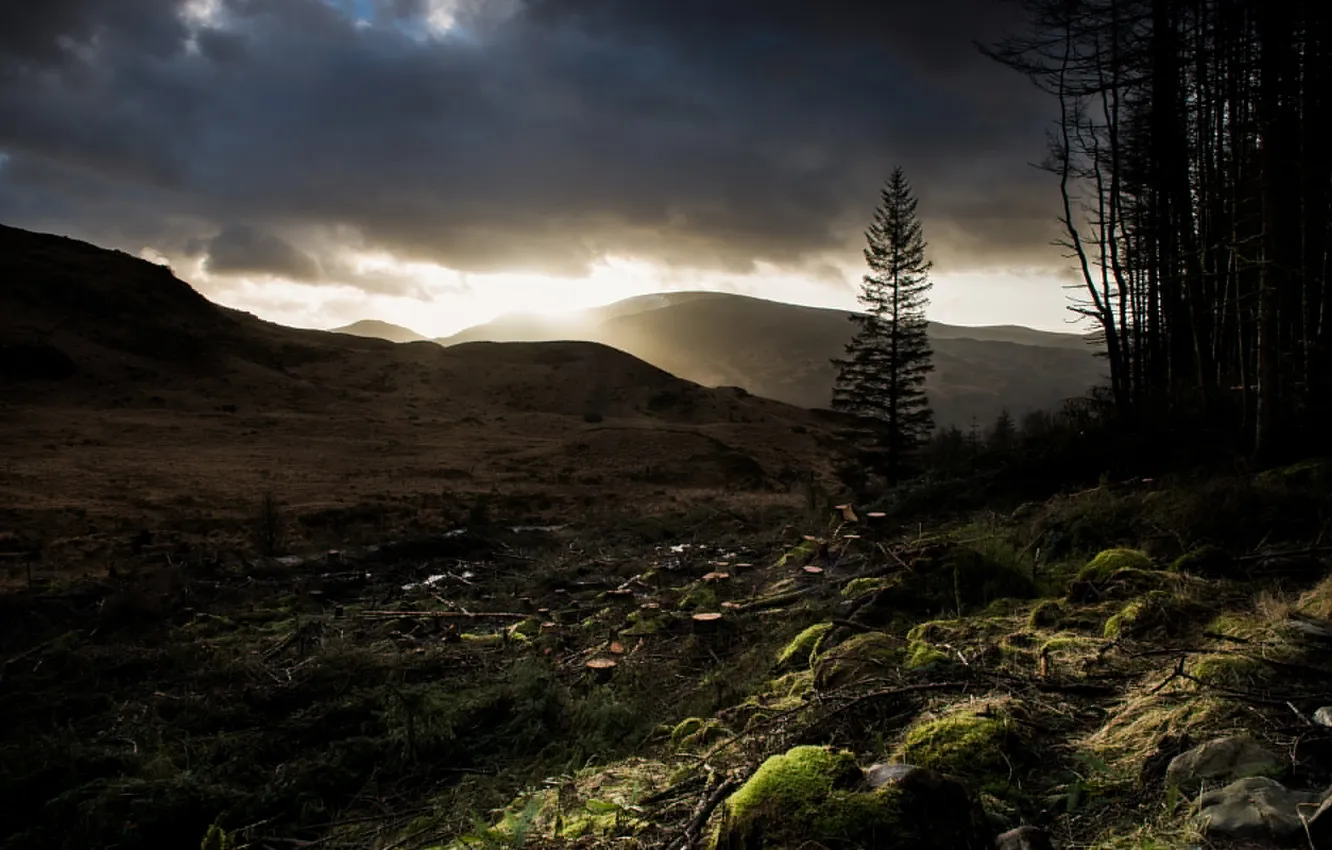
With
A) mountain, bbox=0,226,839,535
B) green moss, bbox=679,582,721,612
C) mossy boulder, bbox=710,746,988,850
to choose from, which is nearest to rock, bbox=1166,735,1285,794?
mossy boulder, bbox=710,746,988,850

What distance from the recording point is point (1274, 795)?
90.7 inches

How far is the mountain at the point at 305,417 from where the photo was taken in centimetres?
2166

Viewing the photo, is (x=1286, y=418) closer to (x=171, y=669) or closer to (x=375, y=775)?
(x=375, y=775)

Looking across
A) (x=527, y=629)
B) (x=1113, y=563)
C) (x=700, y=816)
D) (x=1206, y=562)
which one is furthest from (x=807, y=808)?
(x=527, y=629)

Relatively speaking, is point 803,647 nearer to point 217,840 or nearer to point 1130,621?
point 1130,621

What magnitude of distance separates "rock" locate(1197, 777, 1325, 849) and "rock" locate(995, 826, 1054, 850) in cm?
55

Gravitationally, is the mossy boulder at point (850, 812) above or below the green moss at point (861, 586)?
above

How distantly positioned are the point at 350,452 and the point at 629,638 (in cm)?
2721

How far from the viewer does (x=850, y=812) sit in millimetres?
2385

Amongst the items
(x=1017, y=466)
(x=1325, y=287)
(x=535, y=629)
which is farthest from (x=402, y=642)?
(x=1325, y=287)

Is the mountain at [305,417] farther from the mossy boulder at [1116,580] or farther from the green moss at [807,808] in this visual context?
the green moss at [807,808]

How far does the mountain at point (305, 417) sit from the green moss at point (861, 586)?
13938mm

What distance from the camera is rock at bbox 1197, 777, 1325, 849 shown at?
2.17m

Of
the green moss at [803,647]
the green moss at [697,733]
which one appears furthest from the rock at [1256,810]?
the green moss at [803,647]
